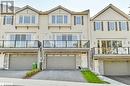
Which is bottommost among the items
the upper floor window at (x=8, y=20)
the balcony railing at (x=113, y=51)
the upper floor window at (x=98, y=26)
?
the balcony railing at (x=113, y=51)

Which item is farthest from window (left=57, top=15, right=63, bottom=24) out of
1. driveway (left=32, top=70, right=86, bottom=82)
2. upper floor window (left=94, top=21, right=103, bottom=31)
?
driveway (left=32, top=70, right=86, bottom=82)

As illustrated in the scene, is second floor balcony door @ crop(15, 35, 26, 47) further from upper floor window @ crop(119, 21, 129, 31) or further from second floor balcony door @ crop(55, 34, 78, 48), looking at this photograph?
upper floor window @ crop(119, 21, 129, 31)

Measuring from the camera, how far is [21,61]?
1109 inches

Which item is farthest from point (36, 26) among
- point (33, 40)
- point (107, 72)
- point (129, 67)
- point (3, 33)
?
point (129, 67)

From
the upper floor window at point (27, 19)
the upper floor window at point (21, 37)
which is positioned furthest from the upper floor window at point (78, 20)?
the upper floor window at point (21, 37)

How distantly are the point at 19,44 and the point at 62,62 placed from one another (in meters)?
6.53

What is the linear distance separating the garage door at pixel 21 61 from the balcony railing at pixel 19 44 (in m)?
2.14

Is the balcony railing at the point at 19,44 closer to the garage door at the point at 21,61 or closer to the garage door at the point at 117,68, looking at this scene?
the garage door at the point at 21,61

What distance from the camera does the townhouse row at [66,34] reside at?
28.0m

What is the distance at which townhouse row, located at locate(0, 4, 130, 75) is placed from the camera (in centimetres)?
2800

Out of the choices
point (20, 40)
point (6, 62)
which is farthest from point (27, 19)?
point (6, 62)

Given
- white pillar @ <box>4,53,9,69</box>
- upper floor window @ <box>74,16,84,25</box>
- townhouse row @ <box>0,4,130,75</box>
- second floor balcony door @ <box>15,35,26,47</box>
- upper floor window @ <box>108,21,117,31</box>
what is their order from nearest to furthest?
second floor balcony door @ <box>15,35,26,47</box> → white pillar @ <box>4,53,9,69</box> → townhouse row @ <box>0,4,130,75</box> → upper floor window @ <box>108,21,117,31</box> → upper floor window @ <box>74,16,84,25</box>

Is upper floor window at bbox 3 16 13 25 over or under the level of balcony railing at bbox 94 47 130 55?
over

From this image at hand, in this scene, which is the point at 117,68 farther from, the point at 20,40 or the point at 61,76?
the point at 20,40
